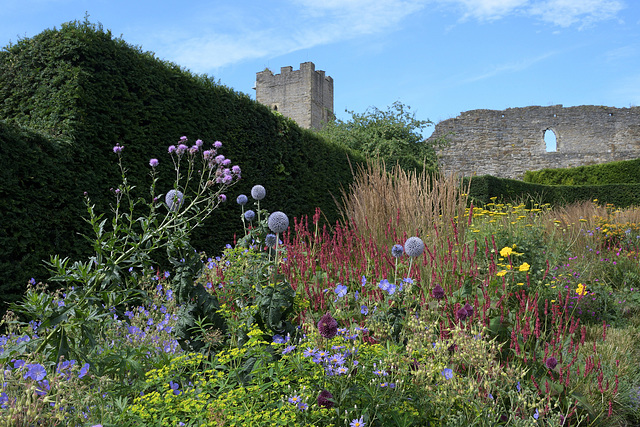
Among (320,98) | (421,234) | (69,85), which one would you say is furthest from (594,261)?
(320,98)

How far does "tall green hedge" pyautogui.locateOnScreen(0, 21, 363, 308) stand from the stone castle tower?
19932 mm

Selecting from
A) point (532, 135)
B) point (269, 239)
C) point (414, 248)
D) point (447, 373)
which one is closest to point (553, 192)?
point (532, 135)

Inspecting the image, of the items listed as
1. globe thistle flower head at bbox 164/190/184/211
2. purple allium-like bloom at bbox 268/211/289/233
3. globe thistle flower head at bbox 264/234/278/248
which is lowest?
globe thistle flower head at bbox 264/234/278/248

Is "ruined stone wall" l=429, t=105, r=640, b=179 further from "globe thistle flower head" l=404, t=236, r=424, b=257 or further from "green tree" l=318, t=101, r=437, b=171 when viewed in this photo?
"globe thistle flower head" l=404, t=236, r=424, b=257

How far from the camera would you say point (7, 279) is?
3348 mm

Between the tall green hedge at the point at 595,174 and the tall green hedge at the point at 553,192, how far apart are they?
267 cm

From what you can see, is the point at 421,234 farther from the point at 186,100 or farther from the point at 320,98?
the point at 320,98

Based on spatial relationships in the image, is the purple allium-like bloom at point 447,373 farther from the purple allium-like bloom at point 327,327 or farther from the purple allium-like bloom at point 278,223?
the purple allium-like bloom at point 278,223

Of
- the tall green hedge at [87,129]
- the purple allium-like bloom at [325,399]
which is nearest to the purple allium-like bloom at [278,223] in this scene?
the purple allium-like bloom at [325,399]

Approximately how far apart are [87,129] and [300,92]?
2292 cm

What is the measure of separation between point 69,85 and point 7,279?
1.83m

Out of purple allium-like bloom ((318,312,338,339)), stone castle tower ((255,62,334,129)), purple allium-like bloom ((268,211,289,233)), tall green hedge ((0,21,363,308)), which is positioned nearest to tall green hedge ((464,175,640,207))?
tall green hedge ((0,21,363,308))

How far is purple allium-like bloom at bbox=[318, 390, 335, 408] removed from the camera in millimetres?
1595

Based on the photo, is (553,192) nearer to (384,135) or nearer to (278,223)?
(384,135)
